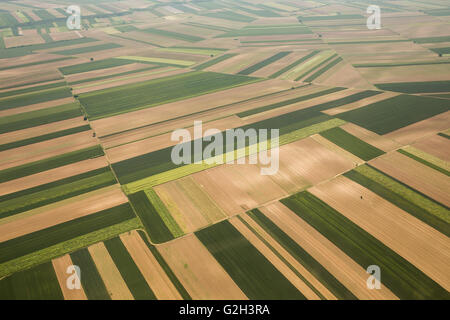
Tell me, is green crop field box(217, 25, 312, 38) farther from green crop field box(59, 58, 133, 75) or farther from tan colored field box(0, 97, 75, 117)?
tan colored field box(0, 97, 75, 117)

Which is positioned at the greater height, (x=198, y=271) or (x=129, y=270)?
(x=129, y=270)

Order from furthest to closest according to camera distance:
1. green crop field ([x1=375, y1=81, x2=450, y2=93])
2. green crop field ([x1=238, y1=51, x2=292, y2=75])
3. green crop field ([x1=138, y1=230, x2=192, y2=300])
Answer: green crop field ([x1=238, y1=51, x2=292, y2=75]), green crop field ([x1=375, y1=81, x2=450, y2=93]), green crop field ([x1=138, y1=230, x2=192, y2=300])

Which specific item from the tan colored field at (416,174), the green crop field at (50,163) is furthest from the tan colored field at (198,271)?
the tan colored field at (416,174)

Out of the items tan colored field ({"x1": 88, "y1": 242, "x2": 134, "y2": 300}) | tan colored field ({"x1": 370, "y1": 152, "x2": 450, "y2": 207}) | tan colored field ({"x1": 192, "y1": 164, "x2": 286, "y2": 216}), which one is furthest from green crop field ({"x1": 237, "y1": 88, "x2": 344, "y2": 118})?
tan colored field ({"x1": 88, "y1": 242, "x2": 134, "y2": 300})

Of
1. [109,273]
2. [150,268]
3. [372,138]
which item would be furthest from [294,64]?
[109,273]

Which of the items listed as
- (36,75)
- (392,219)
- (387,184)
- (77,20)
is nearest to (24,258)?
(392,219)

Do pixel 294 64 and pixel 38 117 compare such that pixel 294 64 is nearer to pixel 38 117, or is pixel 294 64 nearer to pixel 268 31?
pixel 268 31
